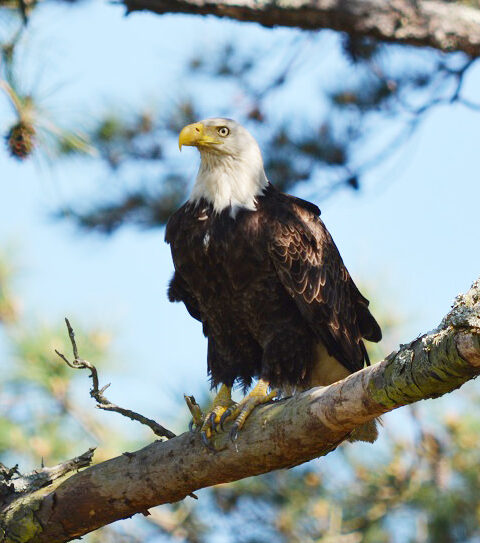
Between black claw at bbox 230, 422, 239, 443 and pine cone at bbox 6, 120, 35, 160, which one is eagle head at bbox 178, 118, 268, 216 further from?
black claw at bbox 230, 422, 239, 443

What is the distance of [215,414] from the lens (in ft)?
12.4

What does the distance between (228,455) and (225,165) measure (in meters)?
1.83

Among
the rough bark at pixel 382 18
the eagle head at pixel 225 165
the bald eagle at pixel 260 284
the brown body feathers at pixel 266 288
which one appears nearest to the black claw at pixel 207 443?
the bald eagle at pixel 260 284

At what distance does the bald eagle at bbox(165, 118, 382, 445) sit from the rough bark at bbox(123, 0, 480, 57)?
0.91 metres

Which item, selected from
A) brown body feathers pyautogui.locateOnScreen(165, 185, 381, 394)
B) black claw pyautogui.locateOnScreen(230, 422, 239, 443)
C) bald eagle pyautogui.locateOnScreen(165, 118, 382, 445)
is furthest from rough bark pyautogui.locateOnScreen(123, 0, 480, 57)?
black claw pyautogui.locateOnScreen(230, 422, 239, 443)

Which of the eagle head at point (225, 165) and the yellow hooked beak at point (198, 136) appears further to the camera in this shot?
the yellow hooked beak at point (198, 136)

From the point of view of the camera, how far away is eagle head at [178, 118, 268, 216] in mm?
4582

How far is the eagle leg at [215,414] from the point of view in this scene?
3.53m

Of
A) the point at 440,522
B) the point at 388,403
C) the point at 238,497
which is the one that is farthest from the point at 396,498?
the point at 388,403

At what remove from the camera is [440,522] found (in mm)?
6723

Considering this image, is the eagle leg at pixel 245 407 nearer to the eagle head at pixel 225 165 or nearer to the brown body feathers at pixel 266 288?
the brown body feathers at pixel 266 288

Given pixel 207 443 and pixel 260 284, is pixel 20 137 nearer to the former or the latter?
pixel 260 284

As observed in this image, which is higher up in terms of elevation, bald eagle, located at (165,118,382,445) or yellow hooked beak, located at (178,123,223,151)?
yellow hooked beak, located at (178,123,223,151)

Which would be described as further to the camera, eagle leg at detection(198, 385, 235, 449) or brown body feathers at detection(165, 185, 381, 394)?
brown body feathers at detection(165, 185, 381, 394)
